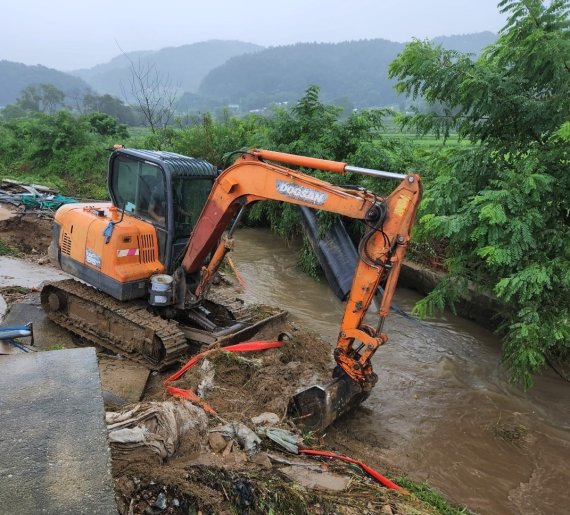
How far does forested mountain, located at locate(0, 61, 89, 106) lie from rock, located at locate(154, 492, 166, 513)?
14072 cm

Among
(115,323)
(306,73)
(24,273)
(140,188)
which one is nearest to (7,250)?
(24,273)

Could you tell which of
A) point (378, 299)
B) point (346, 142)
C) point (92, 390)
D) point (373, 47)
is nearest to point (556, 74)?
point (378, 299)

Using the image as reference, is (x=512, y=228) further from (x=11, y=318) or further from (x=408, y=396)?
(x=11, y=318)

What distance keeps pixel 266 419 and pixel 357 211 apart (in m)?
2.20

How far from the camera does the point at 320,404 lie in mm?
4941

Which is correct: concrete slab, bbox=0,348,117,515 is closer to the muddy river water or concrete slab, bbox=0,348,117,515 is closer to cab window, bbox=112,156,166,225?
the muddy river water

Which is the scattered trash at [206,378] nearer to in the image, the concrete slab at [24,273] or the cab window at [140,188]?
the cab window at [140,188]

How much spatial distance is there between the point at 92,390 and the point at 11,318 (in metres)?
5.62

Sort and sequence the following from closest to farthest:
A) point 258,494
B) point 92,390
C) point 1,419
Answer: point 1,419
point 92,390
point 258,494

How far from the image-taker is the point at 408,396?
21.0 feet

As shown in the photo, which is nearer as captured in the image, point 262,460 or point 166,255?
point 262,460

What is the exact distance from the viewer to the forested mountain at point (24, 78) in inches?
5033

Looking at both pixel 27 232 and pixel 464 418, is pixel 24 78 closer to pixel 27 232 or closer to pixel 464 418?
pixel 27 232

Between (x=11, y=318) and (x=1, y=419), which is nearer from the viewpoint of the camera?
(x=1, y=419)
